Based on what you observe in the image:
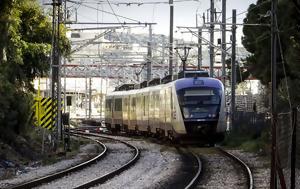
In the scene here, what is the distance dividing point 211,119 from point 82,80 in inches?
2985

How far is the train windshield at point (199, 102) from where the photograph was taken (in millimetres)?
29312

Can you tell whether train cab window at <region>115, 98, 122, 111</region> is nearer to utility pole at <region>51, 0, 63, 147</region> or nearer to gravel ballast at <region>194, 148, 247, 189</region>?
utility pole at <region>51, 0, 63, 147</region>

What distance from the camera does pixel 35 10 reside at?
113 feet

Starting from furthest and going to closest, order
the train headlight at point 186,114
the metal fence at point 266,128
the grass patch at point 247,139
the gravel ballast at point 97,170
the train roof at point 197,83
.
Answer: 1. the train roof at point 197,83
2. the train headlight at point 186,114
3. the grass patch at point 247,139
4. the gravel ballast at point 97,170
5. the metal fence at point 266,128

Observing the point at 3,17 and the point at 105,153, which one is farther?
the point at 105,153

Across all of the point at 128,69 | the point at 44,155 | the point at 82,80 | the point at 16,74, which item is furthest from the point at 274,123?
the point at 82,80

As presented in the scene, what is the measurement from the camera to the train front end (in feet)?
96.0

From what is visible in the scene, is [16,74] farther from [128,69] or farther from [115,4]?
[128,69]

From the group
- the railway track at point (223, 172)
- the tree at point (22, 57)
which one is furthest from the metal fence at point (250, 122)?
the tree at point (22, 57)

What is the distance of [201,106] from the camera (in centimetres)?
2941

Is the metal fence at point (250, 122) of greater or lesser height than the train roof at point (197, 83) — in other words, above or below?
below

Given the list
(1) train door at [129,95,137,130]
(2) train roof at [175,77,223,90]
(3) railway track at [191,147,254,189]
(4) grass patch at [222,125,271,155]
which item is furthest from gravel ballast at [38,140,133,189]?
(1) train door at [129,95,137,130]

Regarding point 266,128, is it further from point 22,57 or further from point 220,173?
point 22,57

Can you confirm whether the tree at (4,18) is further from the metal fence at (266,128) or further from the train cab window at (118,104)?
the train cab window at (118,104)
